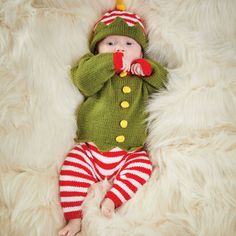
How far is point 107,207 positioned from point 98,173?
18 centimetres

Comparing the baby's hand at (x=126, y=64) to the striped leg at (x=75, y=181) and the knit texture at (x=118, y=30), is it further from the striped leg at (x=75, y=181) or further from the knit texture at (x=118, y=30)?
the striped leg at (x=75, y=181)

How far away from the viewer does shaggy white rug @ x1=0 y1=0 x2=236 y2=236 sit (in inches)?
36.9

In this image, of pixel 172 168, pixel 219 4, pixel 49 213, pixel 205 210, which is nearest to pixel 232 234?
pixel 205 210

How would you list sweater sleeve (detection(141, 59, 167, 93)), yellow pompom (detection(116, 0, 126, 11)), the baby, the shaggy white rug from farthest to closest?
yellow pompom (detection(116, 0, 126, 11)) < sweater sleeve (detection(141, 59, 167, 93)) < the baby < the shaggy white rug

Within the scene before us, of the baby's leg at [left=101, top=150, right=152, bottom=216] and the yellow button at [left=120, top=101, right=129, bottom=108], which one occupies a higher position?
the yellow button at [left=120, top=101, right=129, bottom=108]

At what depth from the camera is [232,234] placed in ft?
2.94

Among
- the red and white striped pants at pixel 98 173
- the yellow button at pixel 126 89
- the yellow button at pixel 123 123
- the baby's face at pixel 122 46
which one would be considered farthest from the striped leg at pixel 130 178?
the baby's face at pixel 122 46

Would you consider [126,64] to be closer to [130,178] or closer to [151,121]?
[151,121]

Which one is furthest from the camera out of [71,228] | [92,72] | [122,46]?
[122,46]

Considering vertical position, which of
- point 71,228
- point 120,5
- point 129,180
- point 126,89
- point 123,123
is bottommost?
point 71,228

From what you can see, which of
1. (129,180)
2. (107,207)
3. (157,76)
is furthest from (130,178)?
(157,76)

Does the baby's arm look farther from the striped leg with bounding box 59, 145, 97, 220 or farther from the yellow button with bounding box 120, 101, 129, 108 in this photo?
the striped leg with bounding box 59, 145, 97, 220

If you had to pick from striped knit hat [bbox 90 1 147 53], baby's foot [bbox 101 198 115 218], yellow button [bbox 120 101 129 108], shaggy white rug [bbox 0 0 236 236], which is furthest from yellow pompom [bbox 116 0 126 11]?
baby's foot [bbox 101 198 115 218]

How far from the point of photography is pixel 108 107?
1.16 m
